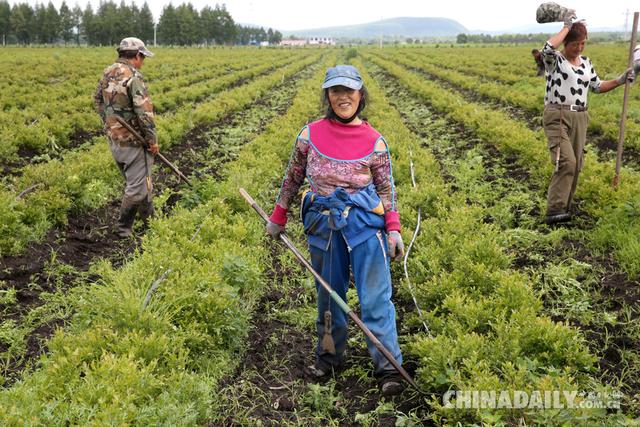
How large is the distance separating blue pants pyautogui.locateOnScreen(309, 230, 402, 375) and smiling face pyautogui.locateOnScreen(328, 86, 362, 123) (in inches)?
34.2

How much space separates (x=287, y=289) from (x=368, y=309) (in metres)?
2.01

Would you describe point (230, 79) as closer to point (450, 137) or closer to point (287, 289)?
point (450, 137)

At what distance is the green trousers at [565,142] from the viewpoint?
21.5 ft

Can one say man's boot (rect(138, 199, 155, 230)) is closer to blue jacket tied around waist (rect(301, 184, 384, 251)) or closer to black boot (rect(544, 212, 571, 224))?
blue jacket tied around waist (rect(301, 184, 384, 251))

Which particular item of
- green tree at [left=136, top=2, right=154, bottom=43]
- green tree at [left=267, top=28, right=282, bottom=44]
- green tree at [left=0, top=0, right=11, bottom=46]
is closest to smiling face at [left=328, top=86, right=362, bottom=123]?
green tree at [left=136, top=2, right=154, bottom=43]

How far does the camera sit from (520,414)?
3279mm

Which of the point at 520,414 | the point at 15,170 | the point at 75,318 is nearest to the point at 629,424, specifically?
the point at 520,414

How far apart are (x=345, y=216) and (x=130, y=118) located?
4.33 meters

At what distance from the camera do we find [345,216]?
3691mm

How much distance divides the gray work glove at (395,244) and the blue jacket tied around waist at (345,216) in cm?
12

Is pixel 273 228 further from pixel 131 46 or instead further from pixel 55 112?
pixel 55 112

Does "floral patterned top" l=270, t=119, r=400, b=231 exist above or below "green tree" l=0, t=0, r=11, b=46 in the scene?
below

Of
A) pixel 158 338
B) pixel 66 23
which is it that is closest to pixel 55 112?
pixel 158 338

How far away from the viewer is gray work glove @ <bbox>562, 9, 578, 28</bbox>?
609 cm
